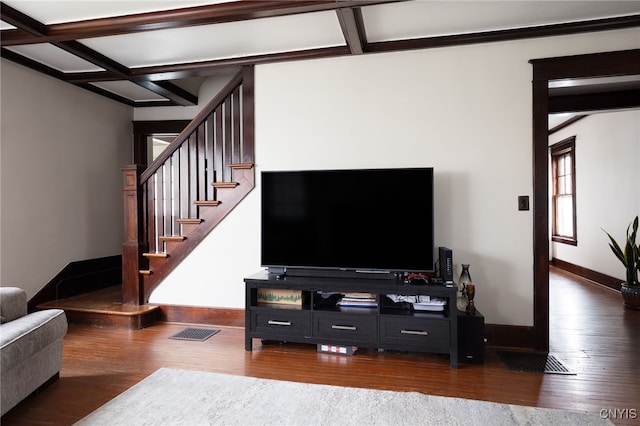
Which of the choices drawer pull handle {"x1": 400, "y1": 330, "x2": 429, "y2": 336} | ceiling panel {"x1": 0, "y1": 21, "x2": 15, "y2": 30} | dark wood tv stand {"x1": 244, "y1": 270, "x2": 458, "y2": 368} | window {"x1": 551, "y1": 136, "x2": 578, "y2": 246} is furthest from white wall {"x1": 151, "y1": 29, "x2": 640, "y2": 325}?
window {"x1": 551, "y1": 136, "x2": 578, "y2": 246}

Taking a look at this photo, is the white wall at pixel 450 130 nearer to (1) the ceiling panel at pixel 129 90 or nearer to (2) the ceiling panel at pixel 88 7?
(2) the ceiling panel at pixel 88 7

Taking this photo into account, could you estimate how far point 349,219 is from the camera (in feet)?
10.2

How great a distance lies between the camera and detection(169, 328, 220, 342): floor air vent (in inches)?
131

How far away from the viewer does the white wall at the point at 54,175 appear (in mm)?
3701

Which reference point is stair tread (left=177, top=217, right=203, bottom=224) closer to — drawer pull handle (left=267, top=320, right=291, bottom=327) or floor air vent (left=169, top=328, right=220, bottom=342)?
floor air vent (left=169, top=328, right=220, bottom=342)

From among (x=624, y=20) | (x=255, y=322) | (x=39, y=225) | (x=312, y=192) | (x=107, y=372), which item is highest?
(x=624, y=20)

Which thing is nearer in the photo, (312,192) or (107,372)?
(107,372)

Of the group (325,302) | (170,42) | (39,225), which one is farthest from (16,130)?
(325,302)

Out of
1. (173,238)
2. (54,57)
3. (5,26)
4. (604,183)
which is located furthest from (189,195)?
(604,183)

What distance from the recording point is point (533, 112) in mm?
3092

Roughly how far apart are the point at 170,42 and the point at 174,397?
111 inches

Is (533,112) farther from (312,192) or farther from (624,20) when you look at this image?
(312,192)

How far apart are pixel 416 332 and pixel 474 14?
2.38 m

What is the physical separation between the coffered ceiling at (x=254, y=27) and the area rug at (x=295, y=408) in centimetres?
247
